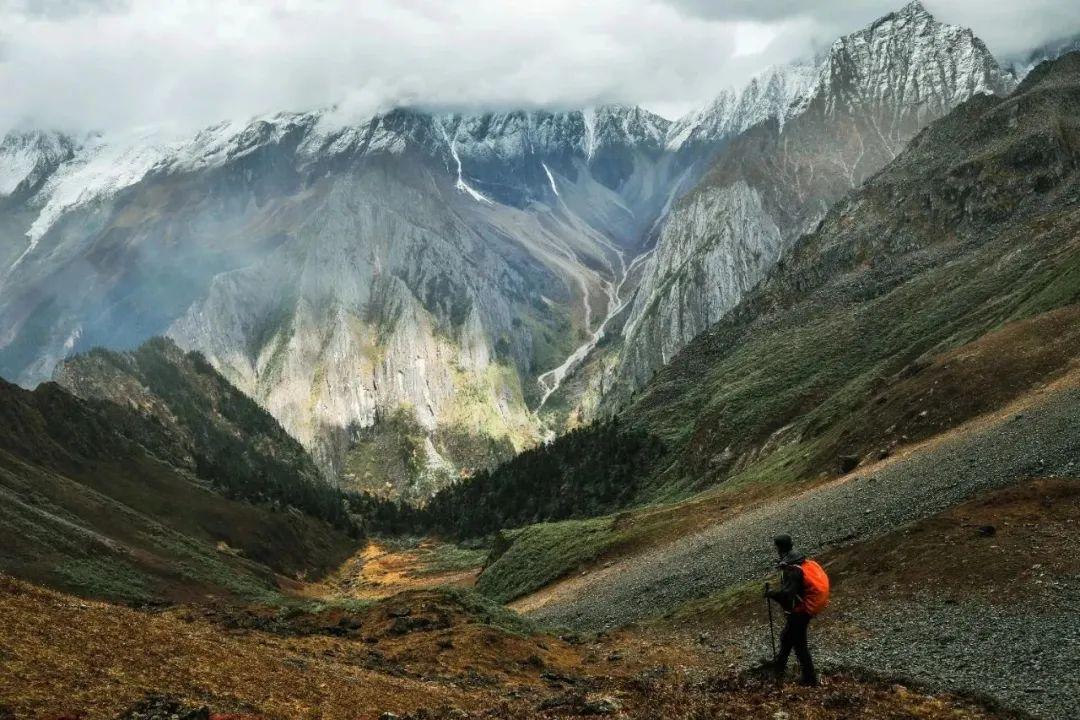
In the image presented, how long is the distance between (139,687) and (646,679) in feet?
48.3

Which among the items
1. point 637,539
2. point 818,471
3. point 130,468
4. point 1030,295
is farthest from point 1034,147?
point 130,468

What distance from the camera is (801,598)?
1898cm

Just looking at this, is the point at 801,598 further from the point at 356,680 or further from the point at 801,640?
the point at 356,680

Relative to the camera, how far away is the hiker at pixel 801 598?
18891mm

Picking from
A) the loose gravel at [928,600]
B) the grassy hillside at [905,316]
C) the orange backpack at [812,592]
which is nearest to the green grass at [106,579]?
the loose gravel at [928,600]

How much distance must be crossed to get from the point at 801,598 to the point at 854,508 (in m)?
28.5

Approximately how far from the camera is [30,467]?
276 feet

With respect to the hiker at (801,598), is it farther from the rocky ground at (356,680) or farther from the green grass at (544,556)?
the green grass at (544,556)

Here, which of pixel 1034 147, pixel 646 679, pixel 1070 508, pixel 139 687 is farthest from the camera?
pixel 1034 147

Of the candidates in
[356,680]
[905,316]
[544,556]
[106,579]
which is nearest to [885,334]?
[905,316]

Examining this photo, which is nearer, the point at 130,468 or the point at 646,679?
the point at 646,679

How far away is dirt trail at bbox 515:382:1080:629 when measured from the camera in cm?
3784

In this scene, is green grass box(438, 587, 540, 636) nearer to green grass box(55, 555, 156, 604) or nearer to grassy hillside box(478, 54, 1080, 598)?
green grass box(55, 555, 156, 604)

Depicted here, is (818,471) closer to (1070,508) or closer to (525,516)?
(1070,508)
